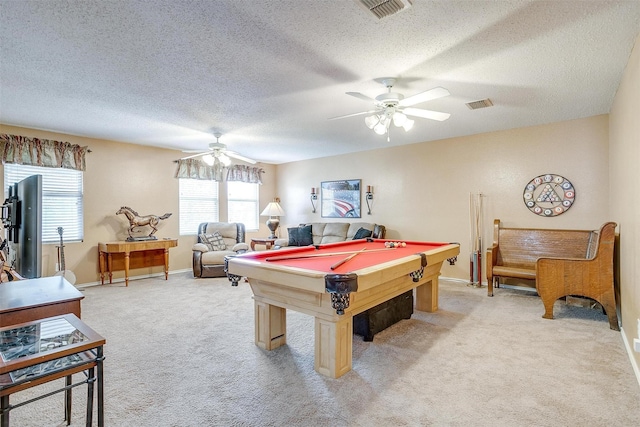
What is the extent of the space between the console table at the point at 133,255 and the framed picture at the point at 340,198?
10.1 ft

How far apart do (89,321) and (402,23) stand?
13.4 feet

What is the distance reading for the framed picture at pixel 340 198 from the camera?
6.64m

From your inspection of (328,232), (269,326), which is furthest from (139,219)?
(269,326)

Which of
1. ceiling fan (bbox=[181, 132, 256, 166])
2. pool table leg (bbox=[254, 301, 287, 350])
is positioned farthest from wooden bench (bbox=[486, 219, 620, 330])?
ceiling fan (bbox=[181, 132, 256, 166])

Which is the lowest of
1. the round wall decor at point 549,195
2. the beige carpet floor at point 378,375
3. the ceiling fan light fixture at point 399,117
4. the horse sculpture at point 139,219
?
the beige carpet floor at point 378,375

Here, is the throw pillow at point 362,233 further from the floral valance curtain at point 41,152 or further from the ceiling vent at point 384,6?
the floral valance curtain at point 41,152

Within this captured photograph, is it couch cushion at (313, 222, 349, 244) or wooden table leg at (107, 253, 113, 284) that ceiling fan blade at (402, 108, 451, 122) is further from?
wooden table leg at (107, 253, 113, 284)

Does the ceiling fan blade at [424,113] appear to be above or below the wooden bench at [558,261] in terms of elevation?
above

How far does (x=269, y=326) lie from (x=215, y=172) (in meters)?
4.73

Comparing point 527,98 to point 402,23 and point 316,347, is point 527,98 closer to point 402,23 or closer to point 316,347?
point 402,23

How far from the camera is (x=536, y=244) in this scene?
4520 millimetres

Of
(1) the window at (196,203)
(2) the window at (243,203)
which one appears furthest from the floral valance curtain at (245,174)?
(1) the window at (196,203)

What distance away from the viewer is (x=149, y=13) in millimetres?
2008

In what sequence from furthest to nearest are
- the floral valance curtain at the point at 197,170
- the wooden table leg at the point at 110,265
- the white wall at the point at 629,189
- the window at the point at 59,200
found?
the floral valance curtain at the point at 197,170, the wooden table leg at the point at 110,265, the window at the point at 59,200, the white wall at the point at 629,189
